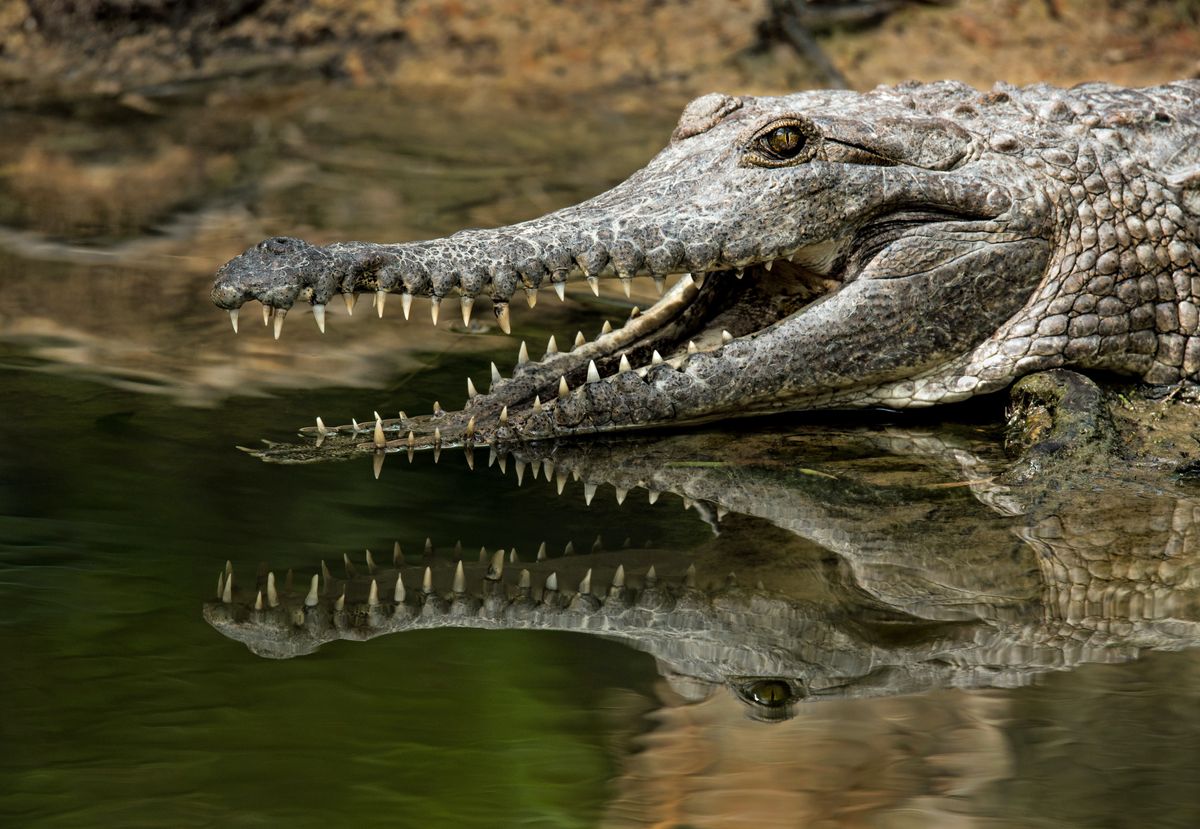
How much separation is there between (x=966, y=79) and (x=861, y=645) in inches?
316

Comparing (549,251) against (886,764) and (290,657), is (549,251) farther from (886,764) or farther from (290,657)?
(886,764)

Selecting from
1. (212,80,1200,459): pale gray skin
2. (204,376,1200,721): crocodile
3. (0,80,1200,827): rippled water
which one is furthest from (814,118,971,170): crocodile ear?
(204,376,1200,721): crocodile

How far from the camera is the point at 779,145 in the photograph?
5.34 metres

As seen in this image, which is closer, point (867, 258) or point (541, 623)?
point (541, 623)

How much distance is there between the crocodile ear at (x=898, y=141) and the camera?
5.45 meters

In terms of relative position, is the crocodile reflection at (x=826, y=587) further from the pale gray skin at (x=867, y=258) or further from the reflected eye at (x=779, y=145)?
the reflected eye at (x=779, y=145)

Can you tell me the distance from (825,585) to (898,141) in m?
2.07

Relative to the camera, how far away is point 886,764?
318cm

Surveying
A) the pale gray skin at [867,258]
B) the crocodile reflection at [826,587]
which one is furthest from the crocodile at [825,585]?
the pale gray skin at [867,258]

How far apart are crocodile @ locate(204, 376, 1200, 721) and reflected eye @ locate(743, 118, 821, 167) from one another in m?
1.04

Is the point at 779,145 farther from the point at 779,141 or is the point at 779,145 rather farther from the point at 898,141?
the point at 898,141

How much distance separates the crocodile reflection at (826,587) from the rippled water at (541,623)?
0.02 metres

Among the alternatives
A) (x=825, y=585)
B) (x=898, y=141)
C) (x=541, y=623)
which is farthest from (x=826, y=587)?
(x=898, y=141)

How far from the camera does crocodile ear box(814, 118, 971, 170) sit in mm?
5449
